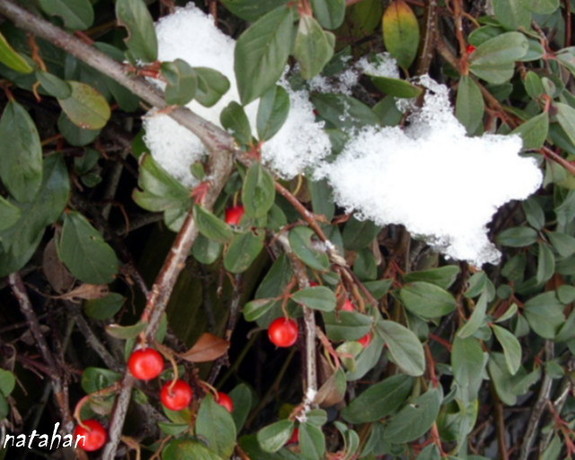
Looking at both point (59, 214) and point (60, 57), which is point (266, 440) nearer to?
point (59, 214)

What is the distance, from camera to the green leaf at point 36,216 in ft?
2.29

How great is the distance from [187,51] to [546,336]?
25.1 inches

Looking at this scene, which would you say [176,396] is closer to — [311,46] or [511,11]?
[311,46]

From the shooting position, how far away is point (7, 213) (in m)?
0.59

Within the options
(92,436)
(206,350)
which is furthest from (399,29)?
(92,436)

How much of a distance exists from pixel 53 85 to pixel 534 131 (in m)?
0.50

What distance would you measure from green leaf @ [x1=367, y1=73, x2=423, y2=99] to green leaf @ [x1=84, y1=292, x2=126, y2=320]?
391mm

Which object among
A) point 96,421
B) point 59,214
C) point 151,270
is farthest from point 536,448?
point 59,214

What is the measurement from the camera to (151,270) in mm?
1094

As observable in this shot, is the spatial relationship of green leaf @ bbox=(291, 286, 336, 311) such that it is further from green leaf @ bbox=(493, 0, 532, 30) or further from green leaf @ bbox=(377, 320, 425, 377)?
green leaf @ bbox=(493, 0, 532, 30)

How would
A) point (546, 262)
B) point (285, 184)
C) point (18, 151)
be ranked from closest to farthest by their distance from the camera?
1. point (18, 151)
2. point (285, 184)
3. point (546, 262)

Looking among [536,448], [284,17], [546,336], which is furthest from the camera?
[536,448]

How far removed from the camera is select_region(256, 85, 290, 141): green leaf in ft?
1.99

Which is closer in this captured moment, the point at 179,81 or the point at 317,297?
the point at 179,81
